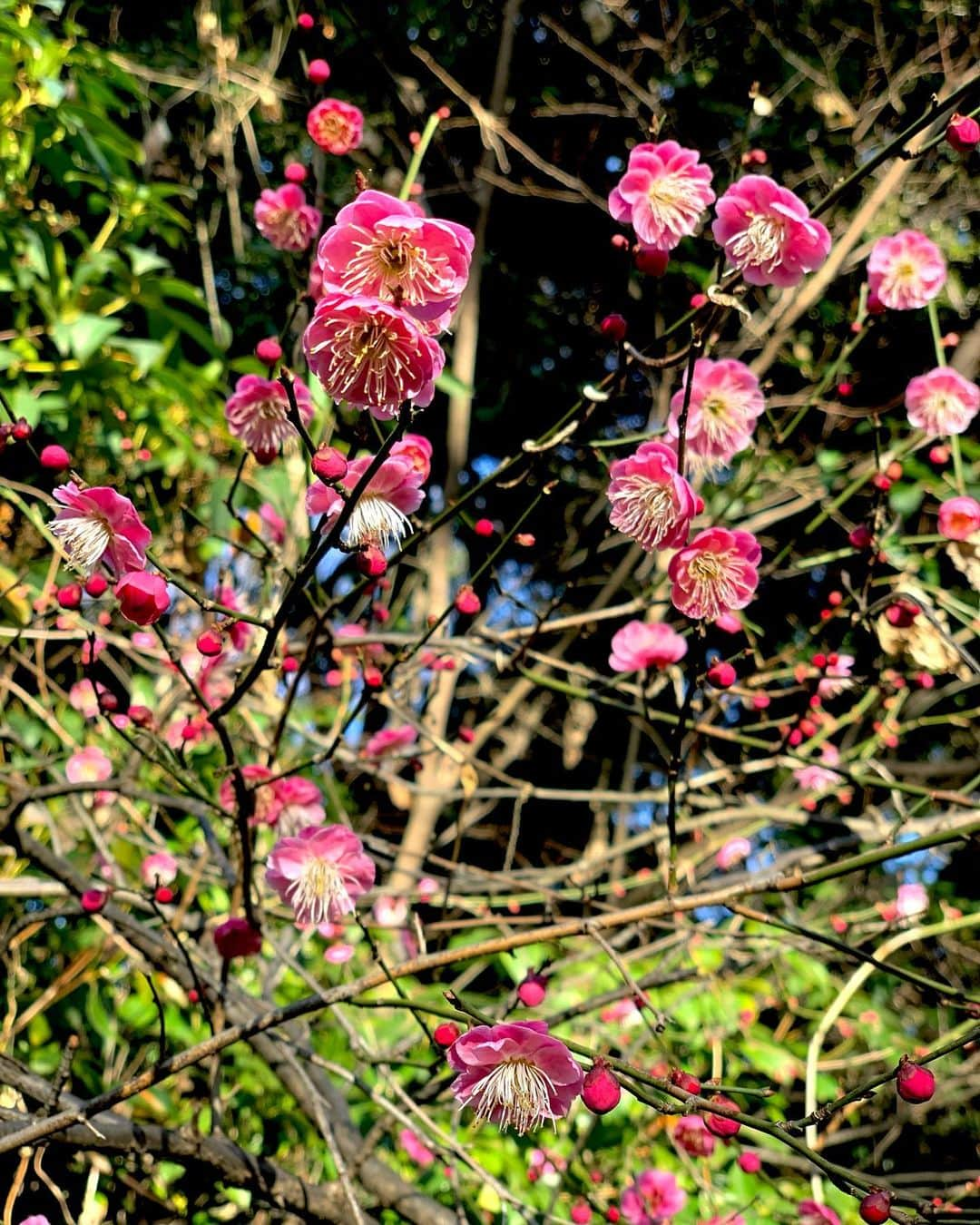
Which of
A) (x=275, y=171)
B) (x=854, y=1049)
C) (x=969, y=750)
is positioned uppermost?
(x=275, y=171)

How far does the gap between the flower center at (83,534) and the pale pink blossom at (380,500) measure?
22cm

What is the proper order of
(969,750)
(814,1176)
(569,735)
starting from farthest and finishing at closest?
(969,750) < (569,735) < (814,1176)

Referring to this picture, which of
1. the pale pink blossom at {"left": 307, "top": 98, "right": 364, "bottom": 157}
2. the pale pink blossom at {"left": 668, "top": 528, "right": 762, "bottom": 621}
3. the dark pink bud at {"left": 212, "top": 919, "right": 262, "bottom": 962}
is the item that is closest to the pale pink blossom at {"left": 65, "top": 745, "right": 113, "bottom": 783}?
the dark pink bud at {"left": 212, "top": 919, "right": 262, "bottom": 962}

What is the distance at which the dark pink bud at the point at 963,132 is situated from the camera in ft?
3.21

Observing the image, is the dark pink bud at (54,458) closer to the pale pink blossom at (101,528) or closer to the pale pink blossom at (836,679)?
the pale pink blossom at (101,528)

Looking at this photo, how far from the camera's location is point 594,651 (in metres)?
3.84

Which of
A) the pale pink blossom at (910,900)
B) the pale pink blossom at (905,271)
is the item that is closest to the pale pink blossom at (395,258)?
the pale pink blossom at (905,271)

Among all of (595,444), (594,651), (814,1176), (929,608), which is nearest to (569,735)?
(594,651)

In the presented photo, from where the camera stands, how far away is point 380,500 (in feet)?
3.46

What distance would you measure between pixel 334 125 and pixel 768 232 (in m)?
0.65

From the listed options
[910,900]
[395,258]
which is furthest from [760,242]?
[910,900]

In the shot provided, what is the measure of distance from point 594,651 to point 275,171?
2405mm

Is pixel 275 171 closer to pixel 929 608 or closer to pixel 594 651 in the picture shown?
pixel 594 651

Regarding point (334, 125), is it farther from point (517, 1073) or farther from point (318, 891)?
point (517, 1073)
